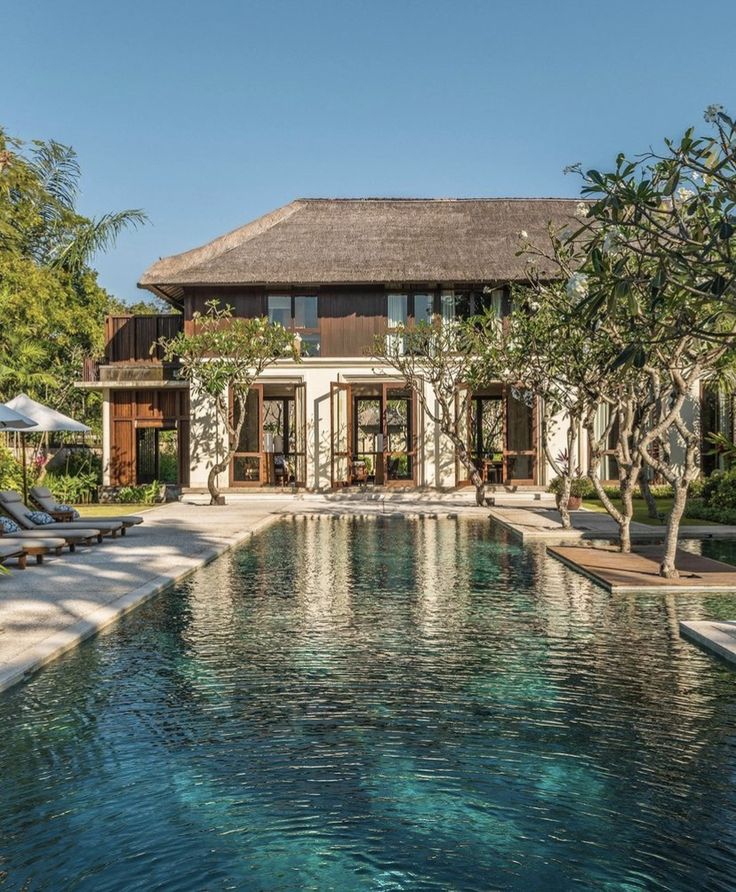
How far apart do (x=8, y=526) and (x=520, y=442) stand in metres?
16.9

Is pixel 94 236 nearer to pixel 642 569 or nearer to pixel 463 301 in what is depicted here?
pixel 463 301

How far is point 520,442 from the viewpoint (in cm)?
2772

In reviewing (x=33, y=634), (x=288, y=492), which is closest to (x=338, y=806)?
(x=33, y=634)

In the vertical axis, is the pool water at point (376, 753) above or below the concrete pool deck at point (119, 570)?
below

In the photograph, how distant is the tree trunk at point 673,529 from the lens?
10.6 meters

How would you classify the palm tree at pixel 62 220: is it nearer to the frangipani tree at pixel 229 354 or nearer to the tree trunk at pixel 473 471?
the frangipani tree at pixel 229 354

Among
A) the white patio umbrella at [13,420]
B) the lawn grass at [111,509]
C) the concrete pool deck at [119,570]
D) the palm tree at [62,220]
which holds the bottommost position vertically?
the concrete pool deck at [119,570]

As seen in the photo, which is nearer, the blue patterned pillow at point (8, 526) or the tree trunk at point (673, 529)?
the tree trunk at point (673, 529)

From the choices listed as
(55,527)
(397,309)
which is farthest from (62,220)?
(55,527)

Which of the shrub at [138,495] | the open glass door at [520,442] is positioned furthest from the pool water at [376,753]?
the open glass door at [520,442]

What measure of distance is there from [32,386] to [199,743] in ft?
82.7

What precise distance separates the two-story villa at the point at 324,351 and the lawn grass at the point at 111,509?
2749 millimetres

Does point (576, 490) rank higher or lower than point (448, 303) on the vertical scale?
lower

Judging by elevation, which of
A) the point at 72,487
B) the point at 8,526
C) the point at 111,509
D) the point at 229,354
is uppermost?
the point at 229,354
